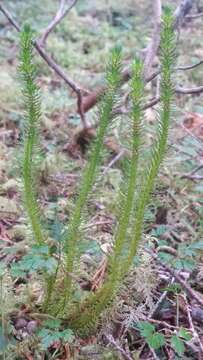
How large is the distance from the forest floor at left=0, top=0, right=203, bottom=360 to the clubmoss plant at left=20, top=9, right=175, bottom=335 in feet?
0.17

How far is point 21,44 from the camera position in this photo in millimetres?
1263

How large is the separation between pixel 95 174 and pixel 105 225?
85 centimetres

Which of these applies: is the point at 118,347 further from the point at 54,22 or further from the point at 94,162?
the point at 54,22

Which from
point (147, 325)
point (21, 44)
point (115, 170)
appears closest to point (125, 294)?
point (147, 325)

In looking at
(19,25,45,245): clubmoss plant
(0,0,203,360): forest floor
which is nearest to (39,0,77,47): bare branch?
(0,0,203,360): forest floor

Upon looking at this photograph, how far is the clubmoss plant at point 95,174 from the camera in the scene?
4.21 feet

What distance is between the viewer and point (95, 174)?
4.62 ft

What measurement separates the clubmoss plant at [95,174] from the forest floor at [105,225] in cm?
5

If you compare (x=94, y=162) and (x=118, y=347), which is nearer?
(x=94, y=162)

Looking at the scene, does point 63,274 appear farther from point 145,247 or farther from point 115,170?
point 115,170

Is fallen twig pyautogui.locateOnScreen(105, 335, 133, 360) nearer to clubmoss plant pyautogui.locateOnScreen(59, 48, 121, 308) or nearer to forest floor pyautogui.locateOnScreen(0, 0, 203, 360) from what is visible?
forest floor pyautogui.locateOnScreen(0, 0, 203, 360)

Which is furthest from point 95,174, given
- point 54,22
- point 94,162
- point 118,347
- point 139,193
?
point 54,22

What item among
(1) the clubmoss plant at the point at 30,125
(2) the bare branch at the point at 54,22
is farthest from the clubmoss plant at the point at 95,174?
(2) the bare branch at the point at 54,22

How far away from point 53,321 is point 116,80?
2.43 ft
